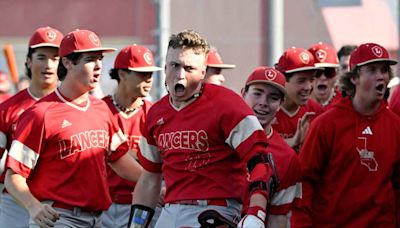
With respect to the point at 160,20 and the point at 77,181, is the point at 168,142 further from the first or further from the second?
the point at 160,20

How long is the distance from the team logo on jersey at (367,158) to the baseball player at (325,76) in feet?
8.06

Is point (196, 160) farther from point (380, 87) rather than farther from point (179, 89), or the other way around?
point (380, 87)

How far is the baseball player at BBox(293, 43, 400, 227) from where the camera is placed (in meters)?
8.74

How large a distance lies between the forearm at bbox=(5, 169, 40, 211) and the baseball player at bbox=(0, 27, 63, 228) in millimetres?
1513

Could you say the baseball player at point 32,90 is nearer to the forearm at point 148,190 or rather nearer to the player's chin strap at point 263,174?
the forearm at point 148,190

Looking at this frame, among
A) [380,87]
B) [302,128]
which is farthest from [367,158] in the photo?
[302,128]

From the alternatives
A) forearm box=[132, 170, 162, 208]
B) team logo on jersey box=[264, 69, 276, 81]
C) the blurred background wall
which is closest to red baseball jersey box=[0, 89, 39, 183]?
forearm box=[132, 170, 162, 208]

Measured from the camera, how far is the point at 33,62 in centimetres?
1048

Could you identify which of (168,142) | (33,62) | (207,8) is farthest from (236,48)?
(168,142)

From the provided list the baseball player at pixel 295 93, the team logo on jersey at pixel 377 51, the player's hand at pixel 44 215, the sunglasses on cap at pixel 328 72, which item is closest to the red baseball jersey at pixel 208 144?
the player's hand at pixel 44 215

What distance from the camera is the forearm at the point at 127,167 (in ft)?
30.4

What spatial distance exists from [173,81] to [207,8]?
27.7 ft

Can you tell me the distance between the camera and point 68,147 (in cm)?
868

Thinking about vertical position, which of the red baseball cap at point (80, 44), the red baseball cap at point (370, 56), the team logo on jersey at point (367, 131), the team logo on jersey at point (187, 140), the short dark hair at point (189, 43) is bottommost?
the team logo on jersey at point (367, 131)
